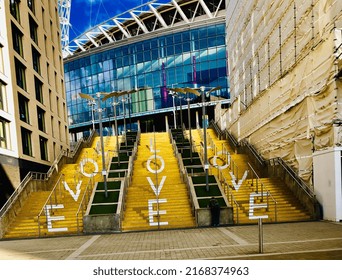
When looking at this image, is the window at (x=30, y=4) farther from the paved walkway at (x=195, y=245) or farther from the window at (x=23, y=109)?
the paved walkway at (x=195, y=245)

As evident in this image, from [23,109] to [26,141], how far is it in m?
2.25

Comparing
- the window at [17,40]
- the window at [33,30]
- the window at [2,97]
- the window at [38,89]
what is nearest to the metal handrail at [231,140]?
the window at [38,89]

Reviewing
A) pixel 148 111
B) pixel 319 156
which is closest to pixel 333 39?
pixel 319 156

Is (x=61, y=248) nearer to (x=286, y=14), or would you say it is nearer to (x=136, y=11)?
(x=286, y=14)

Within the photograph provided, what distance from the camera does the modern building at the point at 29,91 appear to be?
1788 centimetres

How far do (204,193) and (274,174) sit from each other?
5307 mm

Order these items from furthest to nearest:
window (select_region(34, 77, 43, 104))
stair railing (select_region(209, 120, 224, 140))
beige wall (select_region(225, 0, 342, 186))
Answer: stair railing (select_region(209, 120, 224, 140)) → window (select_region(34, 77, 43, 104)) → beige wall (select_region(225, 0, 342, 186))

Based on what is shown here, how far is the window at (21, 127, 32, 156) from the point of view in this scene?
1992 centimetres

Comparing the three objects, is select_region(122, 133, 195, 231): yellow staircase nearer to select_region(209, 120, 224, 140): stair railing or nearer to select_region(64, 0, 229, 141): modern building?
select_region(209, 120, 224, 140): stair railing

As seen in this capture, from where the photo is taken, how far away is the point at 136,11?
169 ft

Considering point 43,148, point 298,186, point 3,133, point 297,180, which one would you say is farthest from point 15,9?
point 298,186

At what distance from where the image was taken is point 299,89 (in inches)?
578

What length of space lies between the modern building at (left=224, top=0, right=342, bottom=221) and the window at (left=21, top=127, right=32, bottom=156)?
51.7 feet

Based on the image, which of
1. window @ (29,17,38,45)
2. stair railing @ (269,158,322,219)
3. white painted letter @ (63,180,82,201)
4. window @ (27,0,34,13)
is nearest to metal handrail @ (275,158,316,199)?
stair railing @ (269,158,322,219)
